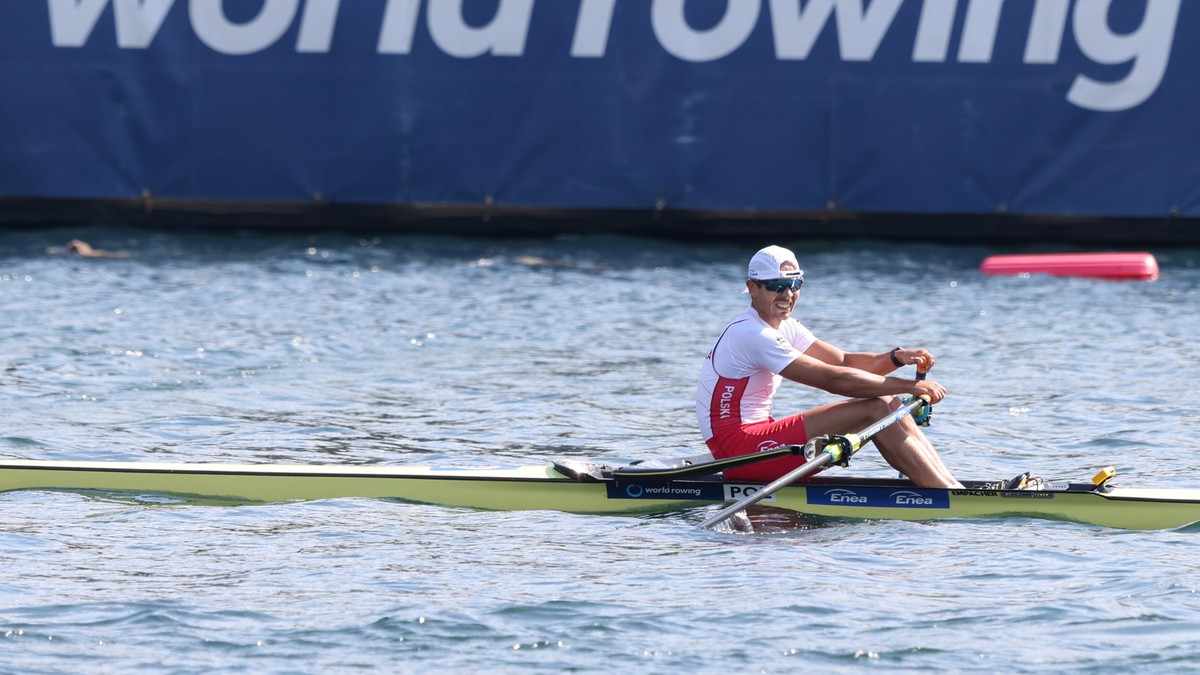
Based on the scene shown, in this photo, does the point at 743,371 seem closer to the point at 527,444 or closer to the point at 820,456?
the point at 820,456

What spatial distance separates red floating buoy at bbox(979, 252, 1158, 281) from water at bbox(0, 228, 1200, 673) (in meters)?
0.32

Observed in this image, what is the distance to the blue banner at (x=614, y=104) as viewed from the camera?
60.0 feet

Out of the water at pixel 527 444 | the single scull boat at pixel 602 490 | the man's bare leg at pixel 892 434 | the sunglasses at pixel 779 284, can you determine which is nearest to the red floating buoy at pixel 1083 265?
the water at pixel 527 444

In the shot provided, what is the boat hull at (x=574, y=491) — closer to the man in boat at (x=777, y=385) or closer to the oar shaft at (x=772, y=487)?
the man in boat at (x=777, y=385)

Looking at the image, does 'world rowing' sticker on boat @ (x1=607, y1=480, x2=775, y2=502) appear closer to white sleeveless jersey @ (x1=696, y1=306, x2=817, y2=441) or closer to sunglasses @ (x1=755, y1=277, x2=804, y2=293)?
white sleeveless jersey @ (x1=696, y1=306, x2=817, y2=441)

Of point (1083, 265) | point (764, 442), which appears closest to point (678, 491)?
point (764, 442)

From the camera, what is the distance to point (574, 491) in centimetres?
858

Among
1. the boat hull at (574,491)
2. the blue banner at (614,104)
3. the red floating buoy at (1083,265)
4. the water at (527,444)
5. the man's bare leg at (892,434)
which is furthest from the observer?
the blue banner at (614,104)

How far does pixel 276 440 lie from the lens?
10609 mm

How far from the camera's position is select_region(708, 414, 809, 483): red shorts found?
8.48 m

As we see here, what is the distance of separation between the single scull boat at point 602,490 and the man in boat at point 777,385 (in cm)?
Result: 15

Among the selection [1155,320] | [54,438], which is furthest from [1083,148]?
[54,438]

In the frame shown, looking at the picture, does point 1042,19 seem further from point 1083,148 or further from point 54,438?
point 54,438

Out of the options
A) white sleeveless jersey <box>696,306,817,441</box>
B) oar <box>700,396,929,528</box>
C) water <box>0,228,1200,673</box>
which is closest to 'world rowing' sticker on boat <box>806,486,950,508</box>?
water <box>0,228,1200,673</box>
